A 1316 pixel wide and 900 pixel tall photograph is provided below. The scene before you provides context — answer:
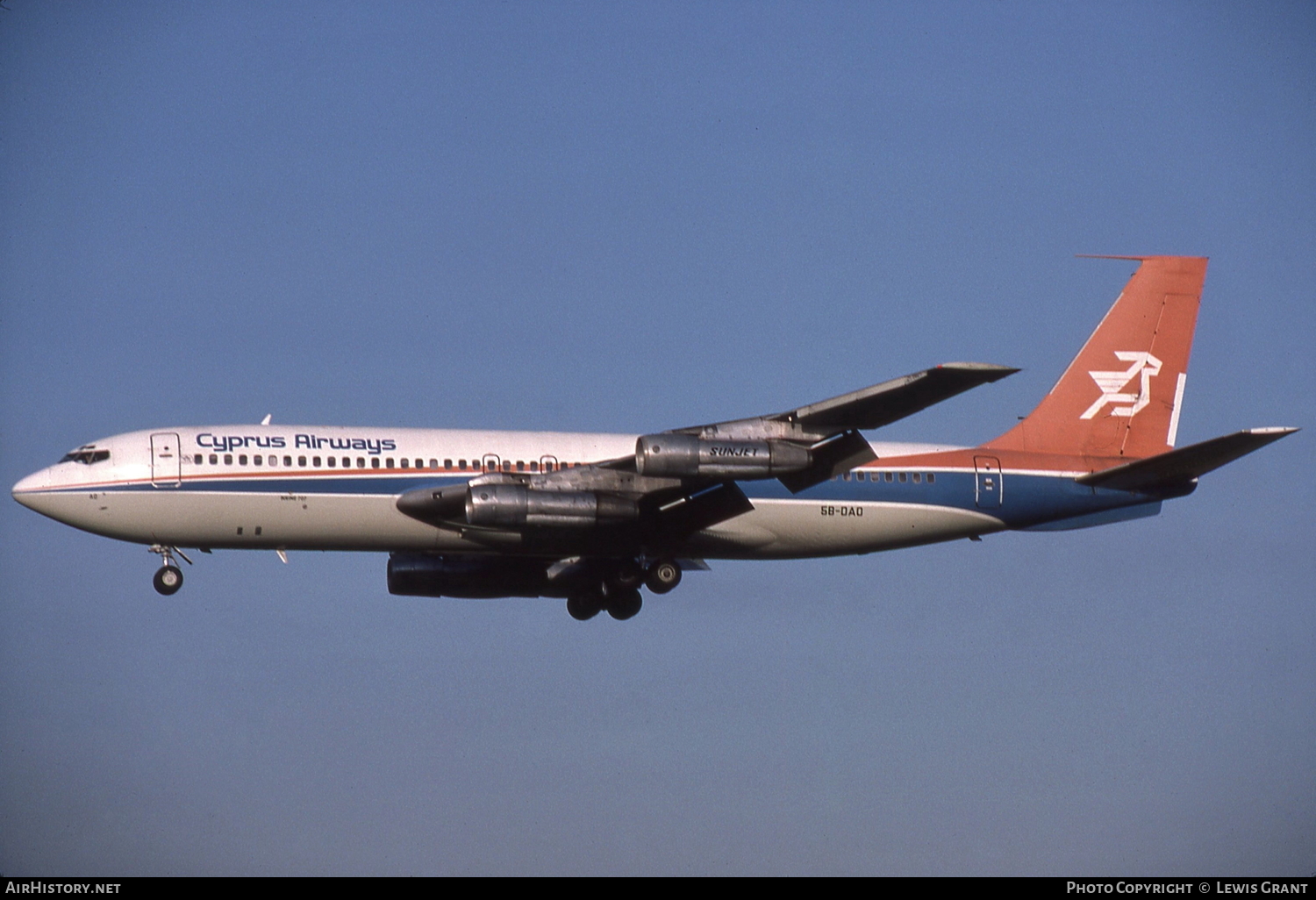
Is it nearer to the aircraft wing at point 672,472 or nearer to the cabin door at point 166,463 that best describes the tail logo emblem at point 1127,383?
the aircraft wing at point 672,472

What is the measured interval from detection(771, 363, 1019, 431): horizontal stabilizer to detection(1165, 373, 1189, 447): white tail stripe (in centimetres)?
1515

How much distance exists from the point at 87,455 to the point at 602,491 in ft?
48.5

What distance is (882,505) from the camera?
184 feet

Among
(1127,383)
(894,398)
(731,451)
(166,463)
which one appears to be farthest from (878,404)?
(166,463)

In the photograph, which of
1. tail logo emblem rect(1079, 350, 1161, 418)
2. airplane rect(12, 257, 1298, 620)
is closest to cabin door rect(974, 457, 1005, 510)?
airplane rect(12, 257, 1298, 620)

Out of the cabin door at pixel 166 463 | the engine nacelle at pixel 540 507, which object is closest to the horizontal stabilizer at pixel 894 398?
the engine nacelle at pixel 540 507

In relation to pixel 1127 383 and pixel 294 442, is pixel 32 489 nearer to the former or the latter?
pixel 294 442

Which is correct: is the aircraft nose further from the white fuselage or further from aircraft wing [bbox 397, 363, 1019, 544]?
aircraft wing [bbox 397, 363, 1019, 544]

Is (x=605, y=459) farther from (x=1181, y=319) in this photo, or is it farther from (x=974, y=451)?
(x=1181, y=319)

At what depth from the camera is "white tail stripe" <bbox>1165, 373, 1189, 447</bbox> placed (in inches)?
2391

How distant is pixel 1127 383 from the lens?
201ft
